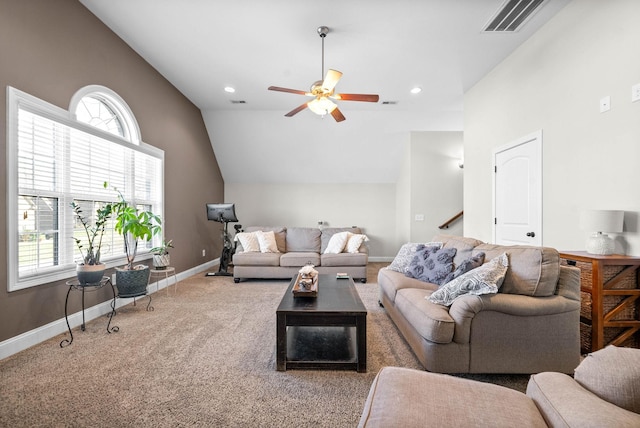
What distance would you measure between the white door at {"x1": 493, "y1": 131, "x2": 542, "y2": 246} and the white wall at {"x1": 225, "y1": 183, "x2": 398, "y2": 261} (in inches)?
125

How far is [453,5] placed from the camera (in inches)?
106

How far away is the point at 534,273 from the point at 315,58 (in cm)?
324

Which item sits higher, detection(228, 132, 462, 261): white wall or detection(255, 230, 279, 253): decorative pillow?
detection(228, 132, 462, 261): white wall

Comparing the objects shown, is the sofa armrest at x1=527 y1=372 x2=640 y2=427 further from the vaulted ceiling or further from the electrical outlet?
the vaulted ceiling

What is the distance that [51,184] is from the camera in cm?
264

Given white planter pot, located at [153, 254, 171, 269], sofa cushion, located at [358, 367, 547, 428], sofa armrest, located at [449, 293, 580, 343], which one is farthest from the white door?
white planter pot, located at [153, 254, 171, 269]

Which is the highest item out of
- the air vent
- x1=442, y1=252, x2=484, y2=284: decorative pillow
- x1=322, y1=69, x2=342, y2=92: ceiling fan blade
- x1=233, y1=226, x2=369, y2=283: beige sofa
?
the air vent

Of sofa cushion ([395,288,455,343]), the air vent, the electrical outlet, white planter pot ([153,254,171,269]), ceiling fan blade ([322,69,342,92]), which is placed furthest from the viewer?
white planter pot ([153,254,171,269])

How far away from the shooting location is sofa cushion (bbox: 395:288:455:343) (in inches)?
73.1

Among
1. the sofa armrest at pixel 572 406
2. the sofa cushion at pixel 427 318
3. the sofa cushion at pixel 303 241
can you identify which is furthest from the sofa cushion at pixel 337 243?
the sofa armrest at pixel 572 406

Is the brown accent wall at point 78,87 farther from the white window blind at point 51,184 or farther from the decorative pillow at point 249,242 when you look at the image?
the decorative pillow at point 249,242

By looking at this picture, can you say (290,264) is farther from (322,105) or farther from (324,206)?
(322,105)

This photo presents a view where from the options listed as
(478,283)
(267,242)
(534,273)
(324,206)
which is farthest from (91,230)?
(324,206)

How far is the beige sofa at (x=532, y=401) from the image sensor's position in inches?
32.7
